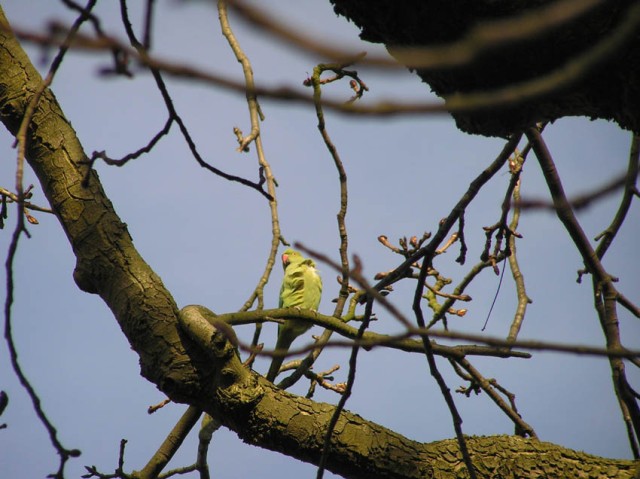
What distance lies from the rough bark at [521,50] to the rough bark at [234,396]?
1.26 metres

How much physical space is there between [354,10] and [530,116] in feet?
1.93

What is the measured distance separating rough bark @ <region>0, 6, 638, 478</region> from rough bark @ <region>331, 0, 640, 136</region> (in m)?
1.26

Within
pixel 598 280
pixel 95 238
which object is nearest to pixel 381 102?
pixel 95 238

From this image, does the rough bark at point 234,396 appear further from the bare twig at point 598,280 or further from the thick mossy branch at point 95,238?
the bare twig at point 598,280

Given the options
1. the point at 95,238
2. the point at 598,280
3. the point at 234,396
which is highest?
the point at 598,280

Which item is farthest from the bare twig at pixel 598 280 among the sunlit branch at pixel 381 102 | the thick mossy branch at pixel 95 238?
the sunlit branch at pixel 381 102

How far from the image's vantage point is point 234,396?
7.97 ft

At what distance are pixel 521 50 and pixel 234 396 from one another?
5.13 ft

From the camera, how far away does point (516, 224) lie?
339cm

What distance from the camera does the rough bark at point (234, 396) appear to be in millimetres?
2436

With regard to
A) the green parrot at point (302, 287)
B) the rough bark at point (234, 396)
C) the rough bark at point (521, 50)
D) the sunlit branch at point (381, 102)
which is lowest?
the sunlit branch at point (381, 102)

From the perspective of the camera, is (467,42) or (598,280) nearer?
(467,42)

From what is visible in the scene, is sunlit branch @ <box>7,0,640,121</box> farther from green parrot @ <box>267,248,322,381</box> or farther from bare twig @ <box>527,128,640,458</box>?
green parrot @ <box>267,248,322,381</box>

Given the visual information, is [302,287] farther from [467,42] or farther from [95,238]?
[467,42]
